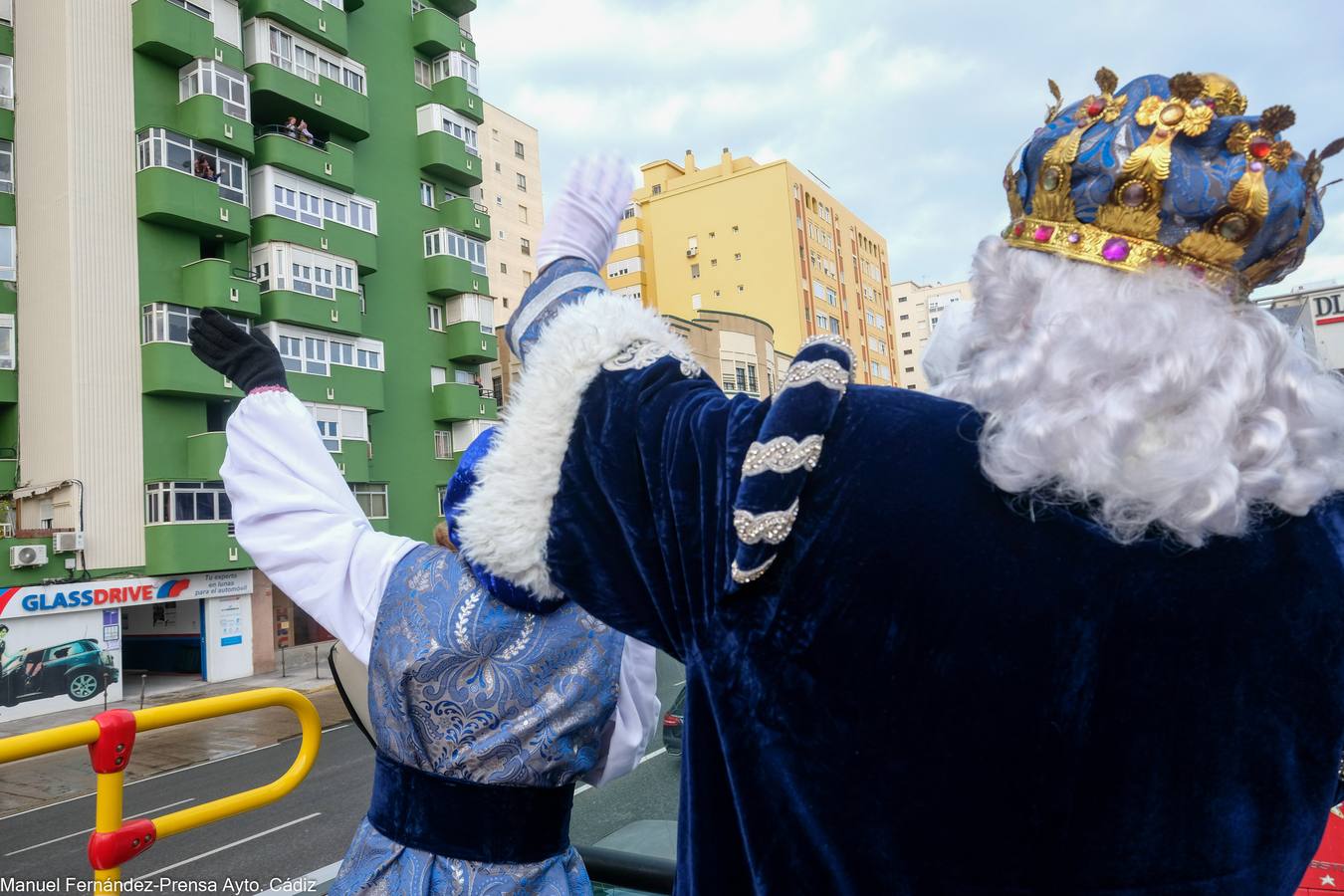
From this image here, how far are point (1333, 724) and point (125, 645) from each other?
77.4ft

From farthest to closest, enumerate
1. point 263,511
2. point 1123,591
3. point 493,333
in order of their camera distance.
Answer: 1. point 493,333
2. point 263,511
3. point 1123,591

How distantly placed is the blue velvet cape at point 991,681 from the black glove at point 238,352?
3.98ft

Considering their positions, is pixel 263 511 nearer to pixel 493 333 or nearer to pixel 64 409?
pixel 64 409

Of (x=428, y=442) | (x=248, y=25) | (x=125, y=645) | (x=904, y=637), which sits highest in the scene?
(x=248, y=25)

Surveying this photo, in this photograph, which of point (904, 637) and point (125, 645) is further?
point (125, 645)

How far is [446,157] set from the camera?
2411 cm

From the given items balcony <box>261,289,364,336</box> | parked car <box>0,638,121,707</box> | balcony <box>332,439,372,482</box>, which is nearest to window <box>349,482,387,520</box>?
balcony <box>332,439,372,482</box>

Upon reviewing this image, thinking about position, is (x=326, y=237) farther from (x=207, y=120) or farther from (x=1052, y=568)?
(x=1052, y=568)

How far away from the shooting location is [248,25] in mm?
20156

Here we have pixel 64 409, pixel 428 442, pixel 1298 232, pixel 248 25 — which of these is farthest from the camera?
pixel 428 442

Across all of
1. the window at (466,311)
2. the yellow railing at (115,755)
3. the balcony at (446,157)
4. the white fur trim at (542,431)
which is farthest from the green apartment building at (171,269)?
the white fur trim at (542,431)

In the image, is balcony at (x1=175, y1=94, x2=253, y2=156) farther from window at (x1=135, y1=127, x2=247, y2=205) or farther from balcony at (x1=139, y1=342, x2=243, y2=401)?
balcony at (x1=139, y1=342, x2=243, y2=401)

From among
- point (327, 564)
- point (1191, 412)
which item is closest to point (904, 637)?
point (1191, 412)

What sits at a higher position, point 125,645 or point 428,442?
point 428,442
